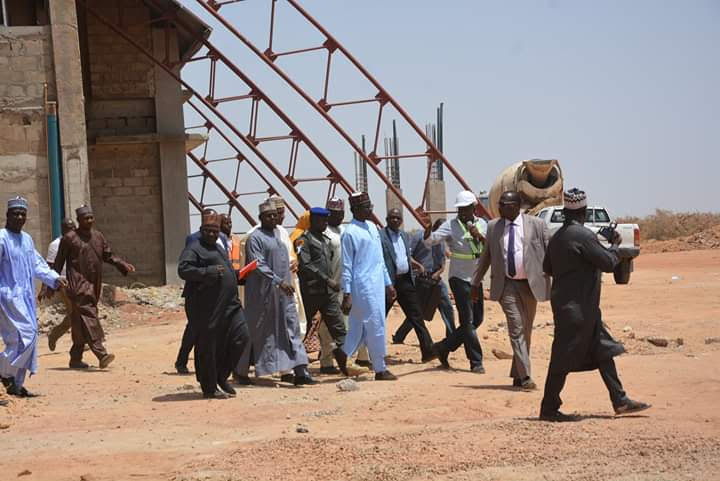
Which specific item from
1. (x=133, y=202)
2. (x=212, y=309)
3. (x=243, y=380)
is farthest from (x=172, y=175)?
(x=212, y=309)

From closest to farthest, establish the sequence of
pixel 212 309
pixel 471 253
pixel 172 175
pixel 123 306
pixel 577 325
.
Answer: pixel 577 325 < pixel 212 309 < pixel 471 253 < pixel 123 306 < pixel 172 175

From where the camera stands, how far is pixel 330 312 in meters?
10.8

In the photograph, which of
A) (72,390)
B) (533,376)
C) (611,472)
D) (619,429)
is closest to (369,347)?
(533,376)

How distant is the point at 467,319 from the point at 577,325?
3.54m

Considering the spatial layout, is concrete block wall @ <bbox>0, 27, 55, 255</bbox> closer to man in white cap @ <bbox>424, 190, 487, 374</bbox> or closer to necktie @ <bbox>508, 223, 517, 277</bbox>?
man in white cap @ <bbox>424, 190, 487, 374</bbox>

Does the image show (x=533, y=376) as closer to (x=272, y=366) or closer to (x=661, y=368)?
(x=661, y=368)

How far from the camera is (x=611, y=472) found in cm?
602

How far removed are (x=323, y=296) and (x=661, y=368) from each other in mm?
3261

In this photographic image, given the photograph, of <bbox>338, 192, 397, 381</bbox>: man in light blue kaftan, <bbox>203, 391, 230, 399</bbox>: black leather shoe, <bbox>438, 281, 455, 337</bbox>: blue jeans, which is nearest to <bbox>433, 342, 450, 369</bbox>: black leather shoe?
<bbox>438, 281, 455, 337</bbox>: blue jeans

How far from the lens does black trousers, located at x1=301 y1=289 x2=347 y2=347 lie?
35.5 feet

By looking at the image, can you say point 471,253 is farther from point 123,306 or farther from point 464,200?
point 123,306

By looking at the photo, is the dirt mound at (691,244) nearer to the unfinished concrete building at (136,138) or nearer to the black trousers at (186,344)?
the unfinished concrete building at (136,138)

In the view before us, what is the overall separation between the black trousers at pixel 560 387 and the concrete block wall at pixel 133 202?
14402 mm

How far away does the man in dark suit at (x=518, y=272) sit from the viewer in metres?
9.75
